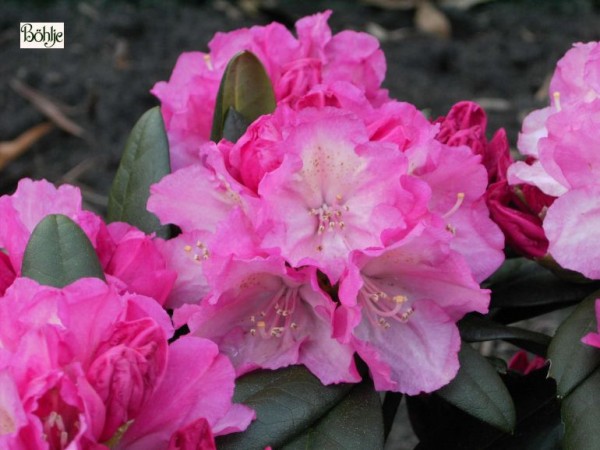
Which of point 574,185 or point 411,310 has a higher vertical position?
point 574,185

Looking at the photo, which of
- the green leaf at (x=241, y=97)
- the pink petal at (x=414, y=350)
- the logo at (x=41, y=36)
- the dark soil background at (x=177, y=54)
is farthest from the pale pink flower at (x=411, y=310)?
the dark soil background at (x=177, y=54)

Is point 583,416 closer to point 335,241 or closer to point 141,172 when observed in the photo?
point 335,241

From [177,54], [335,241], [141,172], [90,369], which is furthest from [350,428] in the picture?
[177,54]

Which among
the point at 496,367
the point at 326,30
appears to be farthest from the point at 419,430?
the point at 326,30

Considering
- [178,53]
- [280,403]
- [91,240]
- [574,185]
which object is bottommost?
[178,53]

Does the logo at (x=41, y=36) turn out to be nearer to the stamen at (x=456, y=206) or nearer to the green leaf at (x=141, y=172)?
the green leaf at (x=141, y=172)

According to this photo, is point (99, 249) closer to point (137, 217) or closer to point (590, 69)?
point (137, 217)
